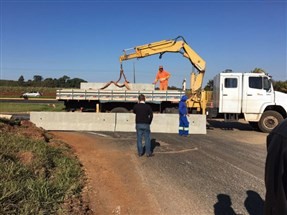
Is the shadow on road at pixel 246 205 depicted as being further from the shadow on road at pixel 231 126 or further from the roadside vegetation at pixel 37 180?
the shadow on road at pixel 231 126

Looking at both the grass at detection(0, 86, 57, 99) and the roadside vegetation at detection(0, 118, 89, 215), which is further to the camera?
the grass at detection(0, 86, 57, 99)

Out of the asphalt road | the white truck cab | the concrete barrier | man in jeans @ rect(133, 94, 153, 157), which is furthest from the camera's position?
the white truck cab

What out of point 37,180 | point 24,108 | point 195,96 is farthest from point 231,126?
point 24,108

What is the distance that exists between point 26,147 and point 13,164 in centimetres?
207

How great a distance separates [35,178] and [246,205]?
3639 mm

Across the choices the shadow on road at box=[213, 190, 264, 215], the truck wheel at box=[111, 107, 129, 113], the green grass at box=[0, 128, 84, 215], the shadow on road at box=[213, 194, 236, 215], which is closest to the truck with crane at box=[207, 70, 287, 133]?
the truck wheel at box=[111, 107, 129, 113]

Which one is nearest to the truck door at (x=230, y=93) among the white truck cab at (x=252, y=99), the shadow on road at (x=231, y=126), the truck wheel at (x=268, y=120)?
the white truck cab at (x=252, y=99)

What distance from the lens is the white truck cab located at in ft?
55.0

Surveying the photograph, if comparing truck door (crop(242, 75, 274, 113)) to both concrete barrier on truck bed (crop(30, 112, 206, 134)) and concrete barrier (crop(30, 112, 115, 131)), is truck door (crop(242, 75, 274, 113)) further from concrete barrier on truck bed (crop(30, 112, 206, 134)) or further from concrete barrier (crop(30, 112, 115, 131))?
concrete barrier (crop(30, 112, 115, 131))

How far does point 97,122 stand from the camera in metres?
16.4

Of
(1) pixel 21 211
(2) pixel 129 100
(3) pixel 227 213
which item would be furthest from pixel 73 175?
(2) pixel 129 100

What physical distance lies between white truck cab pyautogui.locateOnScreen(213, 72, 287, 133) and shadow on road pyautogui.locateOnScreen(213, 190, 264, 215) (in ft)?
36.5

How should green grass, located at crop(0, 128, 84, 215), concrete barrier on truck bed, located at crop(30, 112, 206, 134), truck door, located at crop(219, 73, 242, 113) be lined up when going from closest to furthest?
green grass, located at crop(0, 128, 84, 215), concrete barrier on truck bed, located at crop(30, 112, 206, 134), truck door, located at crop(219, 73, 242, 113)

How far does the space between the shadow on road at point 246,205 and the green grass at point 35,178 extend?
241cm
